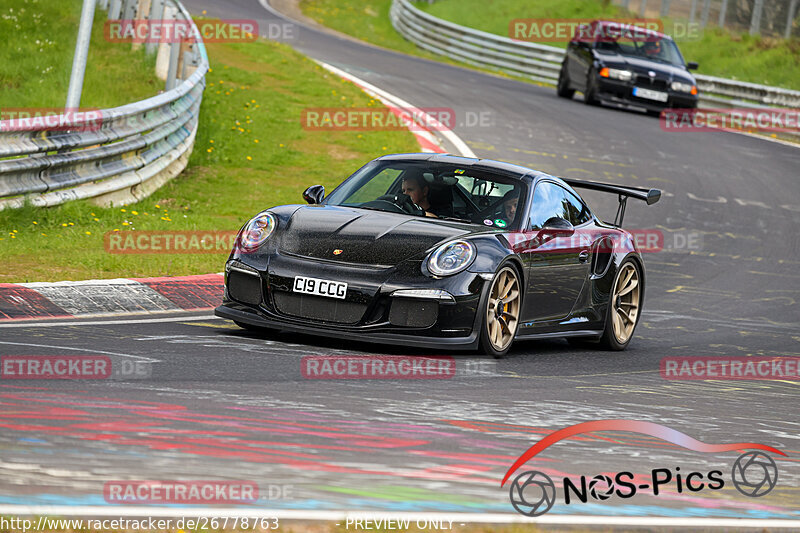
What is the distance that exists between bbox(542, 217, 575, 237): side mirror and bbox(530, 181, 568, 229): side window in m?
0.06

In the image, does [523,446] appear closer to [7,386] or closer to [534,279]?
[7,386]

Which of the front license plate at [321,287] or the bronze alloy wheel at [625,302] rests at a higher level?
the front license plate at [321,287]

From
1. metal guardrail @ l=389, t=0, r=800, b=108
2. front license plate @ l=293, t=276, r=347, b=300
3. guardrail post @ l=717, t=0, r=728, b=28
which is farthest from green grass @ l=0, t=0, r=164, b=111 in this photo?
guardrail post @ l=717, t=0, r=728, b=28

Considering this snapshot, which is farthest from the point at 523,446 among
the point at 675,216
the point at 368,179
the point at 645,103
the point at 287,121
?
the point at 645,103

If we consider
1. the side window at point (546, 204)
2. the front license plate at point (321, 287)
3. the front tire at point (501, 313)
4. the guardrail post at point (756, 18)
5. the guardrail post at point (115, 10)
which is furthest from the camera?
the guardrail post at point (756, 18)

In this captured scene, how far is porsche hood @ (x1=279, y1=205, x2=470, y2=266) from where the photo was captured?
745cm

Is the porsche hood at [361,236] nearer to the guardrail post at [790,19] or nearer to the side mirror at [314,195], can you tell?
the side mirror at [314,195]

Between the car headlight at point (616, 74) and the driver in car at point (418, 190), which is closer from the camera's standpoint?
the driver in car at point (418, 190)

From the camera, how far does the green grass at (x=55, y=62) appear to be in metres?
15.8

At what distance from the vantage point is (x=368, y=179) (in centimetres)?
880

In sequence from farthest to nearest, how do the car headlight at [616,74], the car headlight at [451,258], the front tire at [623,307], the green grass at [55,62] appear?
the car headlight at [616,74], the green grass at [55,62], the front tire at [623,307], the car headlight at [451,258]

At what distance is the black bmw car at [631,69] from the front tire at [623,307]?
1536cm

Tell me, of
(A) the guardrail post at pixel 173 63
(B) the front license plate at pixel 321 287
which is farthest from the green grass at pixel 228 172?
(B) the front license plate at pixel 321 287

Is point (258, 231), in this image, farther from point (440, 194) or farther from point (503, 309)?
point (503, 309)
